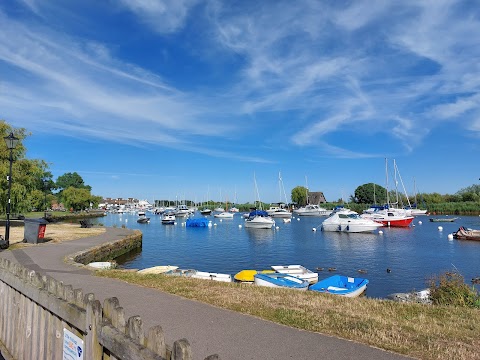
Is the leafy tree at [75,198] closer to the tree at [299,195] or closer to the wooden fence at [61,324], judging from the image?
the tree at [299,195]

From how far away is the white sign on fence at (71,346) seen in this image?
3.69 m

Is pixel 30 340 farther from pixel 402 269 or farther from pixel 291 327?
pixel 402 269

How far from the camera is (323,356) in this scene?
5504mm

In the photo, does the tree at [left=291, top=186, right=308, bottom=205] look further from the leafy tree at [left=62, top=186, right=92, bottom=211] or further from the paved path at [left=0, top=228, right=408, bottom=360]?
the paved path at [left=0, top=228, right=408, bottom=360]

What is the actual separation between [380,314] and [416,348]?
237cm

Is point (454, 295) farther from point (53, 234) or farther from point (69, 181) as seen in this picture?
point (69, 181)

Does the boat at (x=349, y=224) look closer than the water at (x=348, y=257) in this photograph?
No

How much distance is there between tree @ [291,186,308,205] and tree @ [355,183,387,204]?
78.0 feet

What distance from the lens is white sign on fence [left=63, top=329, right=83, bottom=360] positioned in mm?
3688

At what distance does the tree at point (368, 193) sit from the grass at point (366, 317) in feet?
498

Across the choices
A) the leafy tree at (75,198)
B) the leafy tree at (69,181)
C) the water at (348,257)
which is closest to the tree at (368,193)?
the water at (348,257)

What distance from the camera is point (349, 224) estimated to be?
58.8 m

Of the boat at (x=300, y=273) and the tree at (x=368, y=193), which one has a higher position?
the tree at (x=368, y=193)

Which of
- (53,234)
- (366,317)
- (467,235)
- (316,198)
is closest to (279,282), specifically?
(366,317)
